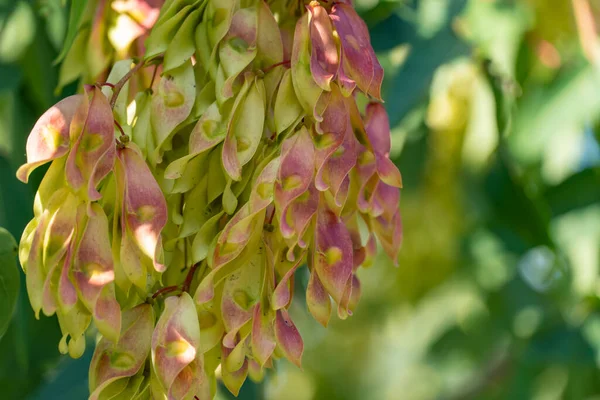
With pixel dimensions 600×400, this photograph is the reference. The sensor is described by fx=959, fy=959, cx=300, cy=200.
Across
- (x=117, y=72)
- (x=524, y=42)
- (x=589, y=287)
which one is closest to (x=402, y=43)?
(x=524, y=42)

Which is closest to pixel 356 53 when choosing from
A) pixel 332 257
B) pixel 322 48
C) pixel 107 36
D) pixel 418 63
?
pixel 322 48

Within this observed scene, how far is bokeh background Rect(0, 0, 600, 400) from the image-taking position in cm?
120

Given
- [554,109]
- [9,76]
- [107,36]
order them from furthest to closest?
[554,109] → [9,76] → [107,36]

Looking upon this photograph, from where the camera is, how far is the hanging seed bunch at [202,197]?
2.21 feet

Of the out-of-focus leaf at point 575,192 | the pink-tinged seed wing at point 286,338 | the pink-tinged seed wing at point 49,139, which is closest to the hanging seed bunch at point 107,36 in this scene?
the pink-tinged seed wing at point 49,139

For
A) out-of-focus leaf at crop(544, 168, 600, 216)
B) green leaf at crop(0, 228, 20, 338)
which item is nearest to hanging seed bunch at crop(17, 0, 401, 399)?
green leaf at crop(0, 228, 20, 338)

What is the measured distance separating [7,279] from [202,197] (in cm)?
20

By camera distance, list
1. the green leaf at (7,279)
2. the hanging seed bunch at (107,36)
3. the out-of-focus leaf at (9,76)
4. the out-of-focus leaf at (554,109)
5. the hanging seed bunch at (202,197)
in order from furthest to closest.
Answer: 1. the out-of-focus leaf at (554,109)
2. the out-of-focus leaf at (9,76)
3. the hanging seed bunch at (107,36)
4. the green leaf at (7,279)
5. the hanging seed bunch at (202,197)

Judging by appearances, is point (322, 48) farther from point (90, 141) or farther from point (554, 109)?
point (554, 109)

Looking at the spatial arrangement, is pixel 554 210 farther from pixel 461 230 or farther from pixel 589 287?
pixel 461 230

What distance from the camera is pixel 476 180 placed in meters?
1.52

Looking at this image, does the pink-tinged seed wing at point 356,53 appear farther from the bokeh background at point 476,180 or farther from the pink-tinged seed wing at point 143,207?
the bokeh background at point 476,180

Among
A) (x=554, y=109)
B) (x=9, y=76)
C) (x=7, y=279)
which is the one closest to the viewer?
(x=7, y=279)

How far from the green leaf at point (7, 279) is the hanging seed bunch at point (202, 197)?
0.12 metres
